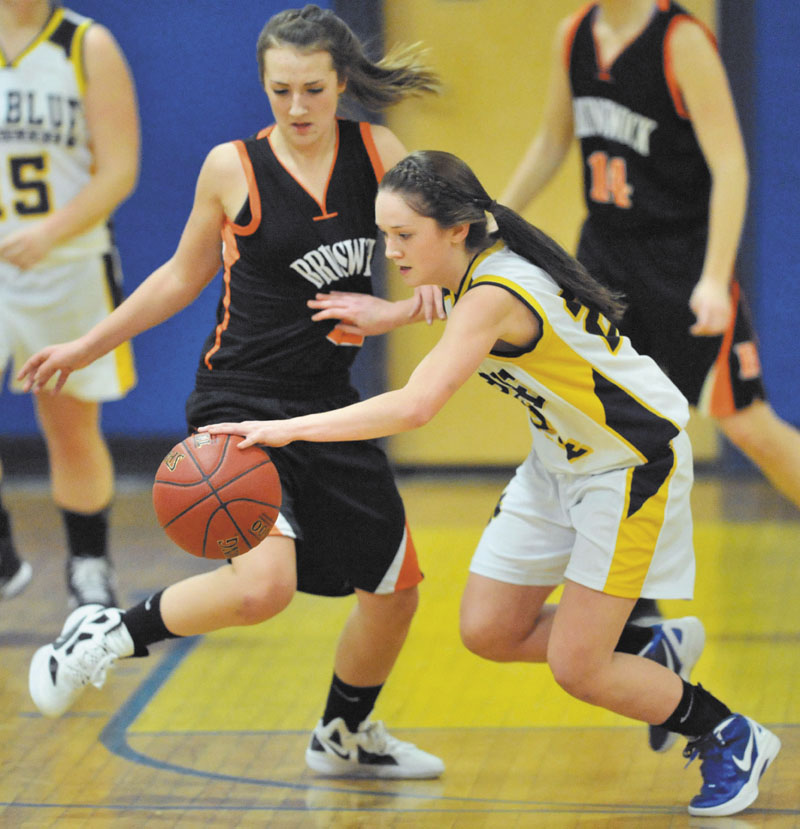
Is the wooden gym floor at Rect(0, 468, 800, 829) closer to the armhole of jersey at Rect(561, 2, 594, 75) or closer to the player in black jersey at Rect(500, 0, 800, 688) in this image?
the player in black jersey at Rect(500, 0, 800, 688)

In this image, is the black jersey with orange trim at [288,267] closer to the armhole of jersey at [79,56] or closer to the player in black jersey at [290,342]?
the player in black jersey at [290,342]

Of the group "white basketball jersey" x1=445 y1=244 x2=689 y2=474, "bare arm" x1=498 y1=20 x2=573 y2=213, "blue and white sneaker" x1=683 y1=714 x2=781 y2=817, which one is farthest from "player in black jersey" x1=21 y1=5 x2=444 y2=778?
"bare arm" x1=498 y1=20 x2=573 y2=213

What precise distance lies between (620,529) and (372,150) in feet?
3.68

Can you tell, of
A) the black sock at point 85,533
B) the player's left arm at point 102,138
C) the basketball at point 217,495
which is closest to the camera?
the basketball at point 217,495

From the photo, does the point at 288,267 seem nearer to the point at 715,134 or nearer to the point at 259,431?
the point at 259,431

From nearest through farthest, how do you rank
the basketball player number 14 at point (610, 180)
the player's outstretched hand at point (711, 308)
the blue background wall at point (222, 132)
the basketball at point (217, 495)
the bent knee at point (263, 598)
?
the basketball at point (217, 495) → the bent knee at point (263, 598) → the player's outstretched hand at point (711, 308) → the basketball player number 14 at point (610, 180) → the blue background wall at point (222, 132)

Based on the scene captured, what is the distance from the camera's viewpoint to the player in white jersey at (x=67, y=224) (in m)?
4.54

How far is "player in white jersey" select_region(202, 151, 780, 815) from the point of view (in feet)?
9.40

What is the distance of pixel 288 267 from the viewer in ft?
10.9

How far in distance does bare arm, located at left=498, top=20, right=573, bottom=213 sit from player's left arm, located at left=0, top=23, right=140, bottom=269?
4.24 feet

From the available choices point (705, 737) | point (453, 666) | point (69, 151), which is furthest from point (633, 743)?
point (69, 151)

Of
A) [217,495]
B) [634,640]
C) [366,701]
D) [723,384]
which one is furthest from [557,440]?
[723,384]

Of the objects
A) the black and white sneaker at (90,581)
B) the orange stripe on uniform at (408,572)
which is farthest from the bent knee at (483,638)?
the black and white sneaker at (90,581)

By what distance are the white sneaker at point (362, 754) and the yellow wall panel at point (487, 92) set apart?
3136 millimetres
